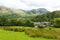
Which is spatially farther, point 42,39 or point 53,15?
point 53,15

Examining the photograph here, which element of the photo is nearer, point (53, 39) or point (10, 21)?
point (53, 39)

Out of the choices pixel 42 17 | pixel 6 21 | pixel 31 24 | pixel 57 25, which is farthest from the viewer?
pixel 42 17

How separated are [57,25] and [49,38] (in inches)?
1832

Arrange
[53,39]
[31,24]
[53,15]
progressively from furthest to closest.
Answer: [53,15], [31,24], [53,39]

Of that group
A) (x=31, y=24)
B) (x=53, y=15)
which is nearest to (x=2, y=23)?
(x=31, y=24)

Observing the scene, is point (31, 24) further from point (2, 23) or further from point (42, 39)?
point (42, 39)

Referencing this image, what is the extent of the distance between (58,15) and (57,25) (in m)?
67.8

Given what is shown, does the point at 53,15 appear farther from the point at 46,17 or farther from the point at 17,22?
the point at 17,22

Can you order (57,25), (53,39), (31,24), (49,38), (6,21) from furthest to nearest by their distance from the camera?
(6,21) → (31,24) → (57,25) → (49,38) → (53,39)

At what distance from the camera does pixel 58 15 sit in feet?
489

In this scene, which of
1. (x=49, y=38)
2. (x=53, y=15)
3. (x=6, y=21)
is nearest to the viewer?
(x=49, y=38)

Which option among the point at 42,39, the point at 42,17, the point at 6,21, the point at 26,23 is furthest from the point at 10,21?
the point at 42,39

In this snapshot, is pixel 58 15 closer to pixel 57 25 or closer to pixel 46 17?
pixel 46 17

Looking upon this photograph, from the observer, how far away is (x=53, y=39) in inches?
1384
